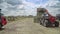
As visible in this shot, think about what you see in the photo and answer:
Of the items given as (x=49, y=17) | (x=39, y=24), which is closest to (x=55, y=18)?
(x=49, y=17)

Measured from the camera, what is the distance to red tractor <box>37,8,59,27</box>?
2.69m

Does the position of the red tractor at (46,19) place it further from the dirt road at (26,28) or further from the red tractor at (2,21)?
the red tractor at (2,21)

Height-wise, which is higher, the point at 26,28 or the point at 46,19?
the point at 46,19

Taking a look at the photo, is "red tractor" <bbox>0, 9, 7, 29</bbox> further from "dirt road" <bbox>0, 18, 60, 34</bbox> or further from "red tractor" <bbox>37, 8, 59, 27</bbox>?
"red tractor" <bbox>37, 8, 59, 27</bbox>

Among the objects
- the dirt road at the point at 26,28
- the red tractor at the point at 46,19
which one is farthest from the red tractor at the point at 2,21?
the red tractor at the point at 46,19

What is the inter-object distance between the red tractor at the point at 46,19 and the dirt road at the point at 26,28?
0.28 feet

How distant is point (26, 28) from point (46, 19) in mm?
369

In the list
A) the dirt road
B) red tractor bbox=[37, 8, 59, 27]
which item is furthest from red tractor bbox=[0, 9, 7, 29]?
red tractor bbox=[37, 8, 59, 27]

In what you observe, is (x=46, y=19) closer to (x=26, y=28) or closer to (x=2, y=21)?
(x=26, y=28)

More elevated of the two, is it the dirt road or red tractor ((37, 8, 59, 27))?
red tractor ((37, 8, 59, 27))

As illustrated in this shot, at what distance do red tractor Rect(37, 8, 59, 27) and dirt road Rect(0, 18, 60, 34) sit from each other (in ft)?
0.28

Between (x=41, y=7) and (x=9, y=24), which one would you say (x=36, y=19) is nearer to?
(x=41, y=7)

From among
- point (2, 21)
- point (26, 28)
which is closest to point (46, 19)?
point (26, 28)

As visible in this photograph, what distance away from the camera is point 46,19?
2.71 metres
